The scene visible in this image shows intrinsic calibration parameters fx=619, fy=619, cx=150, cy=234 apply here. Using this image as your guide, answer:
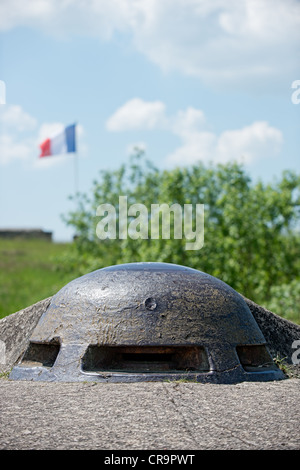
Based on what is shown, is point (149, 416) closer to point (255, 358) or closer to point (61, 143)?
point (255, 358)

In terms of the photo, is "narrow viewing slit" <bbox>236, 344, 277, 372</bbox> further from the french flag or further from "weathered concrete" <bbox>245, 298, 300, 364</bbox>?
the french flag

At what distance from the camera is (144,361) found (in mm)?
4730

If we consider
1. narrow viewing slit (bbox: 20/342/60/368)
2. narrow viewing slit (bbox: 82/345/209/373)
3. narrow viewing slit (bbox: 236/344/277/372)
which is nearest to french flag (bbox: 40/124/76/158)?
narrow viewing slit (bbox: 20/342/60/368)

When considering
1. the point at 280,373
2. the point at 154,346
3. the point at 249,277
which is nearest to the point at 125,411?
the point at 154,346

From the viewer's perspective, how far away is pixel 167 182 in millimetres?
13133

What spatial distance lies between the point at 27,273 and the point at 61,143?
710cm

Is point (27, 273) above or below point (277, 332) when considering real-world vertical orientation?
below

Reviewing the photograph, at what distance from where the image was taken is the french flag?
1661 centimetres

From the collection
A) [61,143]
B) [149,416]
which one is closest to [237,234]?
[61,143]

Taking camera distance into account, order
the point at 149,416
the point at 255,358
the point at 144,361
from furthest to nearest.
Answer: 1. the point at 255,358
2. the point at 144,361
3. the point at 149,416

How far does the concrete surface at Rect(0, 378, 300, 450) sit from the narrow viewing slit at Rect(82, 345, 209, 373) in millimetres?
293

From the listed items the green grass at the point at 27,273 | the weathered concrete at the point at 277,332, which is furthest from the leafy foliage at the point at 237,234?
the weathered concrete at the point at 277,332

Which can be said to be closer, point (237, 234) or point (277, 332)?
point (277, 332)

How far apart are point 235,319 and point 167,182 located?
8.52 meters
